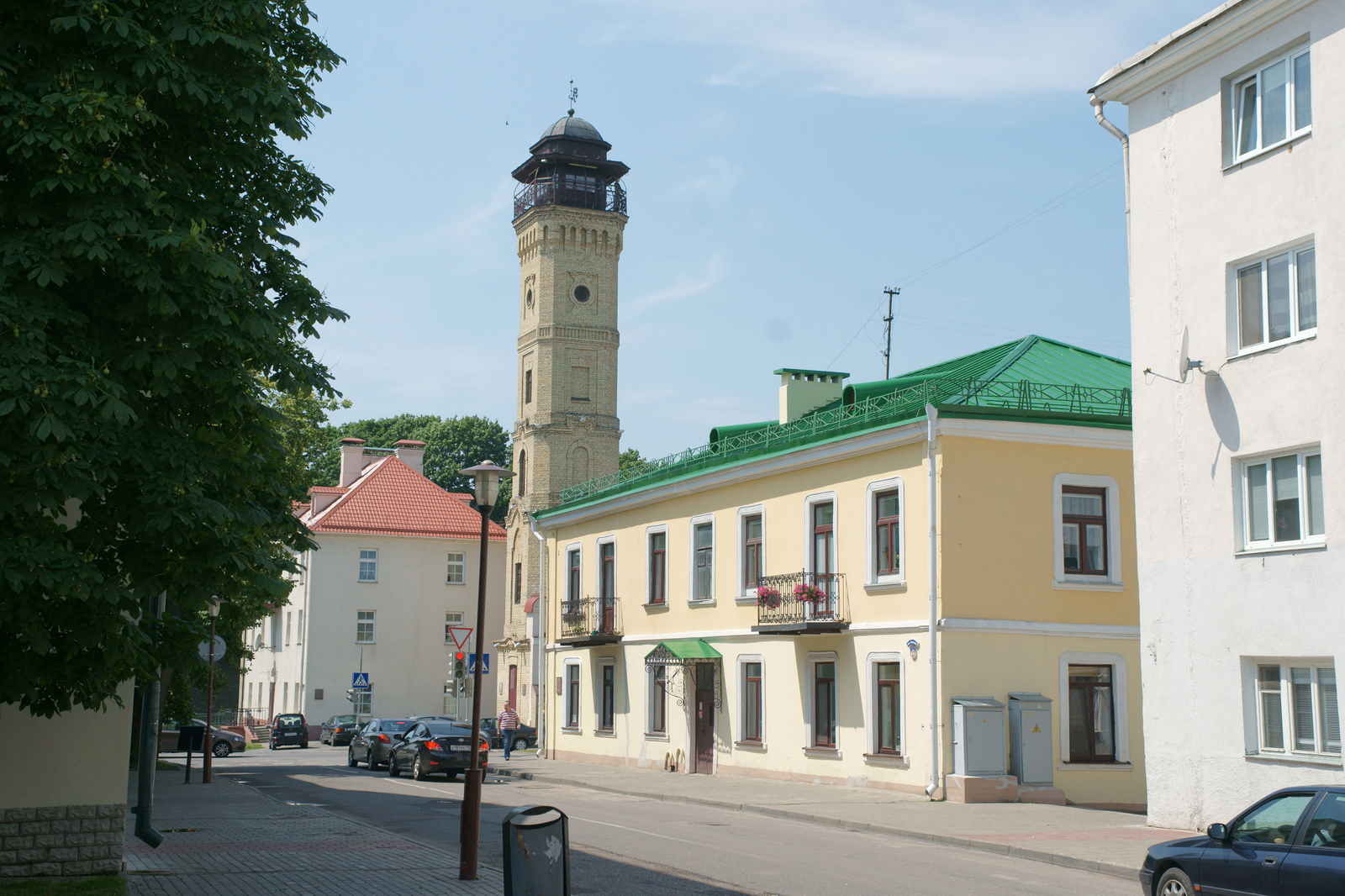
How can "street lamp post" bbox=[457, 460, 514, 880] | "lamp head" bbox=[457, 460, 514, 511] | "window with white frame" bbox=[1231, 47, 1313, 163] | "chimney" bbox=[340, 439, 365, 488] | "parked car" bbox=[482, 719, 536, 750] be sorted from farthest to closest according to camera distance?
"chimney" bbox=[340, 439, 365, 488] < "parked car" bbox=[482, 719, 536, 750] < "window with white frame" bbox=[1231, 47, 1313, 163] < "lamp head" bbox=[457, 460, 514, 511] < "street lamp post" bbox=[457, 460, 514, 880]

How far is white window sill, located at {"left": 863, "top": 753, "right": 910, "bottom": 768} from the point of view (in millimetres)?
24103

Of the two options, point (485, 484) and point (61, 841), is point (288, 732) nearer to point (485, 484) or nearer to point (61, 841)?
point (485, 484)

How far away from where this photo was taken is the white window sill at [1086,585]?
80.4 feet

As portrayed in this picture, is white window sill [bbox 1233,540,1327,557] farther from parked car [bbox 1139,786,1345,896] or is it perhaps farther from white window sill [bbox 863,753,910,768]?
white window sill [bbox 863,753,910,768]

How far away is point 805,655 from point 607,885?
583 inches

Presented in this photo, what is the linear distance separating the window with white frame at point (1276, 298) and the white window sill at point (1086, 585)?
7.75m

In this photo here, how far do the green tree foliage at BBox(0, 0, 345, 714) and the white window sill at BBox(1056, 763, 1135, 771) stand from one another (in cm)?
1700

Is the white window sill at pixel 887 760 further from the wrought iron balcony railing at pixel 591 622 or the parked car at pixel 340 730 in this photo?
the parked car at pixel 340 730

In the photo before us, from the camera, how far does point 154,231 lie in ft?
32.2

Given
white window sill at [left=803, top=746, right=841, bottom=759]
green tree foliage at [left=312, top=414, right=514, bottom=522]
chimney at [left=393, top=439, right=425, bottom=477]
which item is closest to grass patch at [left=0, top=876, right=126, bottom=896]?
white window sill at [left=803, top=746, right=841, bottom=759]

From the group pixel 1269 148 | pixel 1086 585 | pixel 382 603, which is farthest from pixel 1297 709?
pixel 382 603

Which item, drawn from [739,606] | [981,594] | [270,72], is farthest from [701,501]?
[270,72]

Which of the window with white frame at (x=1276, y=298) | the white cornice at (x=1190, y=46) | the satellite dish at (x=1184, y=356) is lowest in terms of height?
the satellite dish at (x=1184, y=356)

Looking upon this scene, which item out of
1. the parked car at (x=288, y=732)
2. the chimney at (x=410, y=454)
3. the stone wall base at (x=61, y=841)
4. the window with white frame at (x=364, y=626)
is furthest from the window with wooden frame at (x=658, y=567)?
the chimney at (x=410, y=454)
